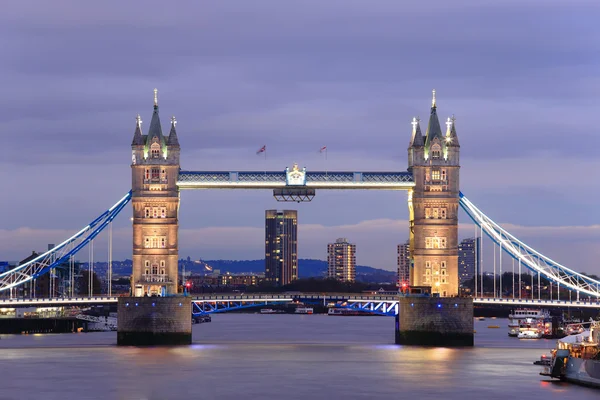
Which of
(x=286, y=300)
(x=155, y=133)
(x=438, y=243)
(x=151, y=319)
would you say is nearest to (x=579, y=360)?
(x=438, y=243)

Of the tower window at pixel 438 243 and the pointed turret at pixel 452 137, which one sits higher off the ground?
the pointed turret at pixel 452 137

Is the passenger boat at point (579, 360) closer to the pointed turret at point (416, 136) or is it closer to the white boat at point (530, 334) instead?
the pointed turret at point (416, 136)

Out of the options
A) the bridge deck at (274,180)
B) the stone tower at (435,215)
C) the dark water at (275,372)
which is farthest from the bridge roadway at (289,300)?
the bridge deck at (274,180)

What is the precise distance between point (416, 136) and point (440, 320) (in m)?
18.0

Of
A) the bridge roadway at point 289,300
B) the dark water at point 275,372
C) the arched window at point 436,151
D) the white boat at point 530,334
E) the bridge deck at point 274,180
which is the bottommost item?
the dark water at point 275,372

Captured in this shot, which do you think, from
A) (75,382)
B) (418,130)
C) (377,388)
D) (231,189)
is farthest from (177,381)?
(418,130)

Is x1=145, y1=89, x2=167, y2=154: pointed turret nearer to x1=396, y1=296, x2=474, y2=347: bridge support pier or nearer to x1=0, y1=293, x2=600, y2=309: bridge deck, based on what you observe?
x1=0, y1=293, x2=600, y2=309: bridge deck

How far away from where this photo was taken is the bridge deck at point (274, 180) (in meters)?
128

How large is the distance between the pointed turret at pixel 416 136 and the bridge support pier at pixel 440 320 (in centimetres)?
1480

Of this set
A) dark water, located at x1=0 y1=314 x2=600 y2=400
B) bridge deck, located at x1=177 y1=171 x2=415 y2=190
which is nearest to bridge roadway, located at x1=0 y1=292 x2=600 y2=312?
dark water, located at x1=0 y1=314 x2=600 y2=400

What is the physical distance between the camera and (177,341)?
125375mm

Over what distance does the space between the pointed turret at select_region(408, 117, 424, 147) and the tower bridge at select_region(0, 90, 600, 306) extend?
3.6 inches

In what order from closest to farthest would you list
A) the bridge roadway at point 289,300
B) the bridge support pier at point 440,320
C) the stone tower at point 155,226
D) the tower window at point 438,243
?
the bridge support pier at point 440,320
the stone tower at point 155,226
the bridge roadway at point 289,300
the tower window at point 438,243

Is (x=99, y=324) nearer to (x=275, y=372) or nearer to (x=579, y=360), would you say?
(x=275, y=372)
